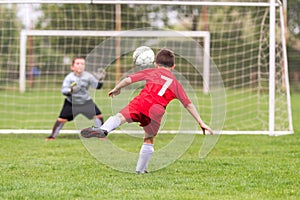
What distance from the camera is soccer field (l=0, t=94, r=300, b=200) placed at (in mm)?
5828

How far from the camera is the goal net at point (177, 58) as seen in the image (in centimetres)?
1243

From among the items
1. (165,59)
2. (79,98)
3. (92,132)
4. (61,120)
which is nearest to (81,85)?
(79,98)

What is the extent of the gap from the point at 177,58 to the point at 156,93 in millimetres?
Answer: 14260

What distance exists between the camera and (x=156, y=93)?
6.90m

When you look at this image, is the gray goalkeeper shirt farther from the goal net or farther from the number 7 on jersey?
the number 7 on jersey

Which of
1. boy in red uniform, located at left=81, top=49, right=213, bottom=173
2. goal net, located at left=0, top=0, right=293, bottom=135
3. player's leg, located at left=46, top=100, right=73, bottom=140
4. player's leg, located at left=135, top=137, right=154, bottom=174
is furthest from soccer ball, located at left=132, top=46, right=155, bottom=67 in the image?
player's leg, located at left=46, top=100, right=73, bottom=140

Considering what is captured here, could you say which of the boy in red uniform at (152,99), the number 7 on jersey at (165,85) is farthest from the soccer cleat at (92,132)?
the number 7 on jersey at (165,85)

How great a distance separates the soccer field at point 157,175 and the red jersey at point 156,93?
0.71 meters

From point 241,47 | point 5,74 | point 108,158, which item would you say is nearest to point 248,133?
point 108,158

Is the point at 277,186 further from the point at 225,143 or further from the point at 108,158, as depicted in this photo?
the point at 225,143

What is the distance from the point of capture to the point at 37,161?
8039mm

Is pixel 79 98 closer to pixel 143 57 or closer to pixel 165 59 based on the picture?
pixel 143 57

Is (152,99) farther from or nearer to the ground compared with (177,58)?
farther from the ground

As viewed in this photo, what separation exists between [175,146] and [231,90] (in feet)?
29.6
